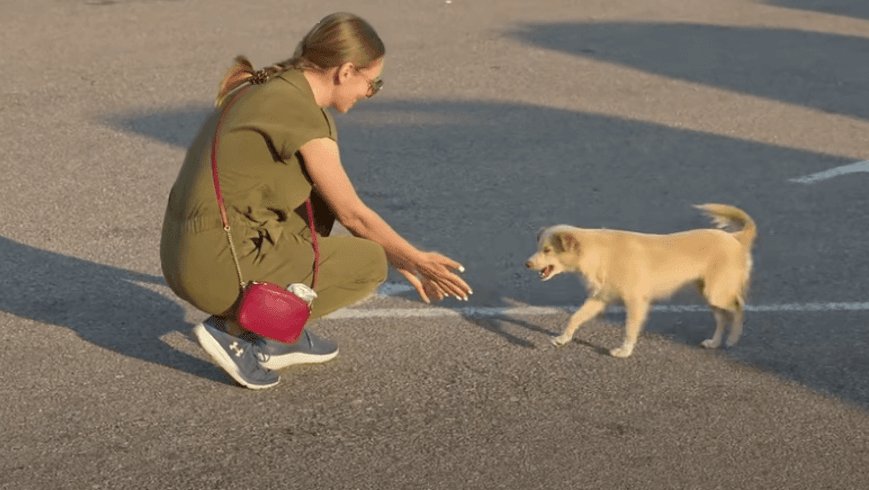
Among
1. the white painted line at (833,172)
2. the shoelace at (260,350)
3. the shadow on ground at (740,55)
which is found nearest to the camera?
the shoelace at (260,350)

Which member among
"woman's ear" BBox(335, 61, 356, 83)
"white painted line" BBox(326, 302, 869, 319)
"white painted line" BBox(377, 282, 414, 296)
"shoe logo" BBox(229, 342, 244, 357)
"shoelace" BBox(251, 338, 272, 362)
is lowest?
"white painted line" BBox(377, 282, 414, 296)

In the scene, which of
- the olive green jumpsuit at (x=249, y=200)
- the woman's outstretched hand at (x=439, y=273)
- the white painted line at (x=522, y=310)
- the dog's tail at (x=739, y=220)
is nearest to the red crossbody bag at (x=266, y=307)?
the olive green jumpsuit at (x=249, y=200)

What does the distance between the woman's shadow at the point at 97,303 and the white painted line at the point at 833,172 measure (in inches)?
153

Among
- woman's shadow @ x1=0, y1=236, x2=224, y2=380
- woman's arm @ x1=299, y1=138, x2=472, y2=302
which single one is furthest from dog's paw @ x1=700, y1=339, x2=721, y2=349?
woman's shadow @ x1=0, y1=236, x2=224, y2=380

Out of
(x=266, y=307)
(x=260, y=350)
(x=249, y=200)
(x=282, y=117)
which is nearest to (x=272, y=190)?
(x=249, y=200)

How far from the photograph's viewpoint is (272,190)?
5.35 metres

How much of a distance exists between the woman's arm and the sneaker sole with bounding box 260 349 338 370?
2.07 feet

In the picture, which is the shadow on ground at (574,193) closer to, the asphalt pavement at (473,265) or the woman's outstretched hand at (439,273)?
the asphalt pavement at (473,265)

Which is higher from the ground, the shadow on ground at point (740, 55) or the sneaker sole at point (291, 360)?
the sneaker sole at point (291, 360)

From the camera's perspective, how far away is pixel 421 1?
13.9 m

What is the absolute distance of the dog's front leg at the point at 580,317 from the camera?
6.06m

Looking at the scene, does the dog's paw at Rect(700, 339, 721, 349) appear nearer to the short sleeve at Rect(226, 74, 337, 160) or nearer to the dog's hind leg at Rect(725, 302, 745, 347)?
the dog's hind leg at Rect(725, 302, 745, 347)

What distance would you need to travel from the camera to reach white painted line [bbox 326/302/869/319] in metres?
6.43

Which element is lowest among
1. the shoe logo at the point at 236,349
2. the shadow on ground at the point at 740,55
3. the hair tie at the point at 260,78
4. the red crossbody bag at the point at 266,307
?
the shadow on ground at the point at 740,55
